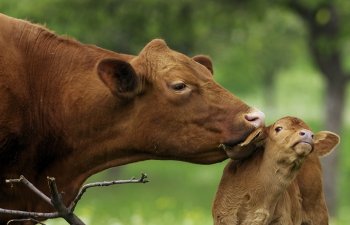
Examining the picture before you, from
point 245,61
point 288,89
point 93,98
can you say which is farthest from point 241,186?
point 288,89

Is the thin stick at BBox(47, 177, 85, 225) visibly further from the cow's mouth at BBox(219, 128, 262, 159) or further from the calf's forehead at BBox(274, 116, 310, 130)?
the calf's forehead at BBox(274, 116, 310, 130)

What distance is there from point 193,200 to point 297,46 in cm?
1249

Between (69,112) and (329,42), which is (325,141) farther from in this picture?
(329,42)

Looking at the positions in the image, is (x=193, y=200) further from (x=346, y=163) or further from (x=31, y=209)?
(x=31, y=209)

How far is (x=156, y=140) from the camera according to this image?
5.60 meters

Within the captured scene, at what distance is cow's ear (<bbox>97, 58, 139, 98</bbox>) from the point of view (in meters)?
5.49

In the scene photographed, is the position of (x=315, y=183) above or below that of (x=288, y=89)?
below

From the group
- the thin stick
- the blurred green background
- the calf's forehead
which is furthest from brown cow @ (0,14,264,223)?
the blurred green background

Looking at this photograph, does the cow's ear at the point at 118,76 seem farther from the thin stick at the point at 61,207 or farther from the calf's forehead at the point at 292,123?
→ the thin stick at the point at 61,207

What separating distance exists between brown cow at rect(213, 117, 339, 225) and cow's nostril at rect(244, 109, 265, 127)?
0.04 m

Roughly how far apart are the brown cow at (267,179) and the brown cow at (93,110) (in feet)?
0.50

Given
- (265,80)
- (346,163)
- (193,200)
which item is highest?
(265,80)

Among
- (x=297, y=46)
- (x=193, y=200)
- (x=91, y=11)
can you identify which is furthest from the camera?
(x=297, y=46)

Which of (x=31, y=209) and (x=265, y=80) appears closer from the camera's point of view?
(x=31, y=209)
